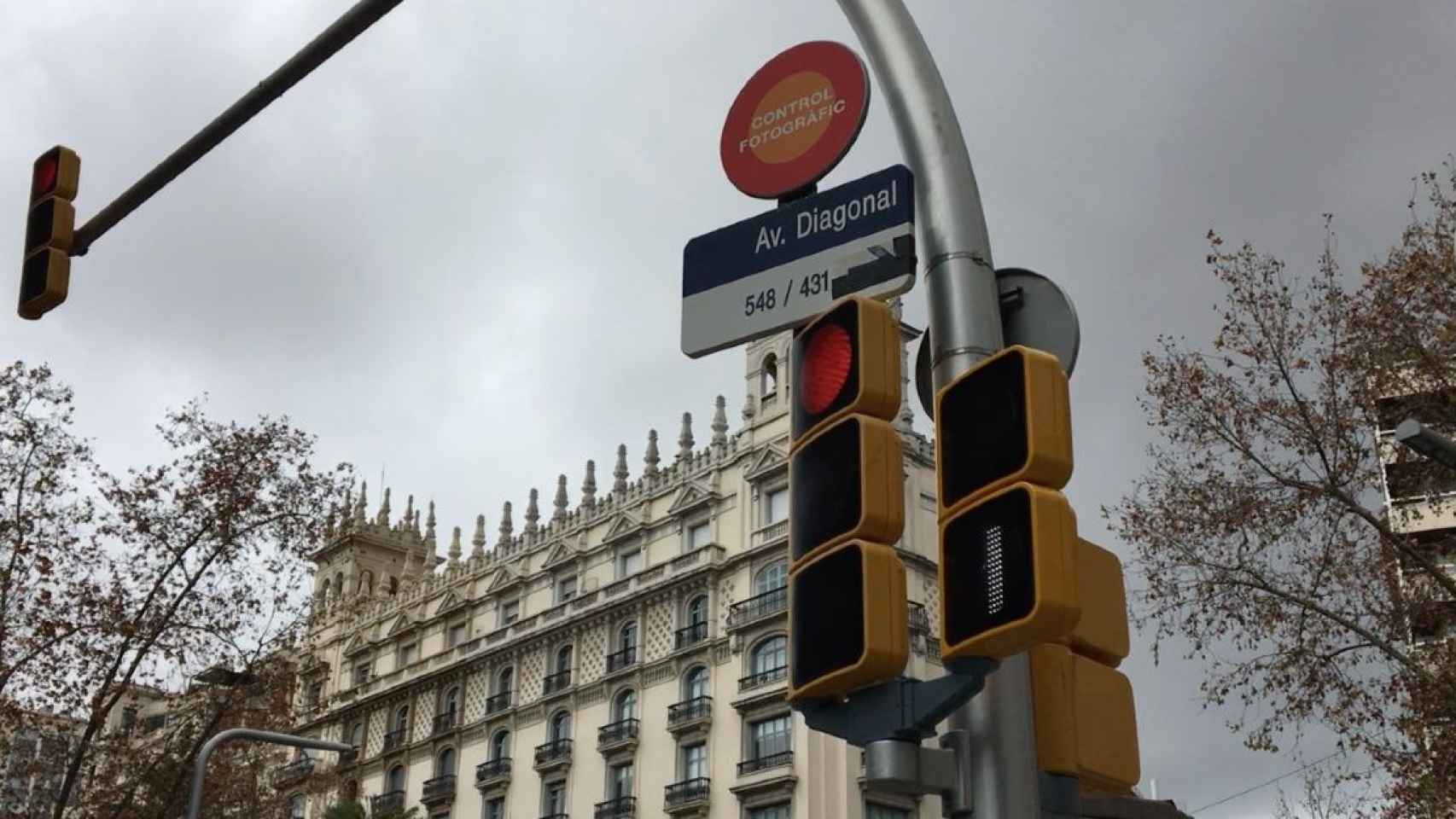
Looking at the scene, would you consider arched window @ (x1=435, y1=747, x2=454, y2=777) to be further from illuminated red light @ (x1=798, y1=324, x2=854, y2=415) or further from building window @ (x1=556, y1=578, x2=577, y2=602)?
illuminated red light @ (x1=798, y1=324, x2=854, y2=415)

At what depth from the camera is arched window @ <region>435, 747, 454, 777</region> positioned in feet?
175

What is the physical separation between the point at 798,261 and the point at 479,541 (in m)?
52.5

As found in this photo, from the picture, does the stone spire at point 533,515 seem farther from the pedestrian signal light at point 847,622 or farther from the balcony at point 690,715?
the pedestrian signal light at point 847,622

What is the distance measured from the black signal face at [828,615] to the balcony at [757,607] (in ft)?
125

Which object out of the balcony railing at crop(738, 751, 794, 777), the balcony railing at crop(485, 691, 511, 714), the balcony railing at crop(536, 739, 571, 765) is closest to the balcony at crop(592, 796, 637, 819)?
the balcony railing at crop(536, 739, 571, 765)

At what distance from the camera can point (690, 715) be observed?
44531 millimetres

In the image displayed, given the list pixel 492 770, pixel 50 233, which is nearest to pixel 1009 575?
pixel 50 233

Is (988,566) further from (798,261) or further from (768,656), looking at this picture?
(768,656)

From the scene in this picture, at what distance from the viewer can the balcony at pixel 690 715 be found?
1734 inches

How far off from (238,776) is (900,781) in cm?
2967

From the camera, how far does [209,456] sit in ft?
87.8

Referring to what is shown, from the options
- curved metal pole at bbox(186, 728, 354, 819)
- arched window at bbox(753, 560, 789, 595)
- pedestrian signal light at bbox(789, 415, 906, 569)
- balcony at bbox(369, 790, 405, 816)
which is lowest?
pedestrian signal light at bbox(789, 415, 906, 569)

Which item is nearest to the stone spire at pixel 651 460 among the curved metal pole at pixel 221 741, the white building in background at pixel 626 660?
the white building in background at pixel 626 660

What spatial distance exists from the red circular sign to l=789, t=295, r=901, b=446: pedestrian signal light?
53.5 inches
